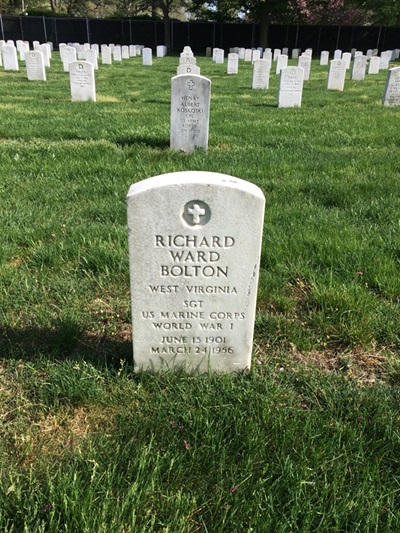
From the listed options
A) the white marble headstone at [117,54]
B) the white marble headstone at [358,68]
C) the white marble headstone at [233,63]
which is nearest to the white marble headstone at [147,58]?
the white marble headstone at [117,54]

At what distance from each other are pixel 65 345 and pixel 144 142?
532 centimetres

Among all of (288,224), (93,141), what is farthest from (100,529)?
(93,141)

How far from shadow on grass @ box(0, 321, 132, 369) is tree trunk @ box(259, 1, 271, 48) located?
42.5 meters

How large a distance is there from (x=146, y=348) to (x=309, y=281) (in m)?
1.38

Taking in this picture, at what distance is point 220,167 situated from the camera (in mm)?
5793

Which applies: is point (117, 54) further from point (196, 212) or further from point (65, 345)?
point (196, 212)

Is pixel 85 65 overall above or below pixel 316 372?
above

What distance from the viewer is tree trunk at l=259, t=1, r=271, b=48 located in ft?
129

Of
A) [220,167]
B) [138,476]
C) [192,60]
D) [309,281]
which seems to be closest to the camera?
[138,476]

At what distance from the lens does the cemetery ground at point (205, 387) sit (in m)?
1.71

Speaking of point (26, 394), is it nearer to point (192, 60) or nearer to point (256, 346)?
point (256, 346)

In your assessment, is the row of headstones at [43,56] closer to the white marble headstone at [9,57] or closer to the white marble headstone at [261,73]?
the white marble headstone at [9,57]

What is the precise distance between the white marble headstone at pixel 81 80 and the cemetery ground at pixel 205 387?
6.71 m

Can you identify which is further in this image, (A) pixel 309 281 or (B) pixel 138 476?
(A) pixel 309 281
